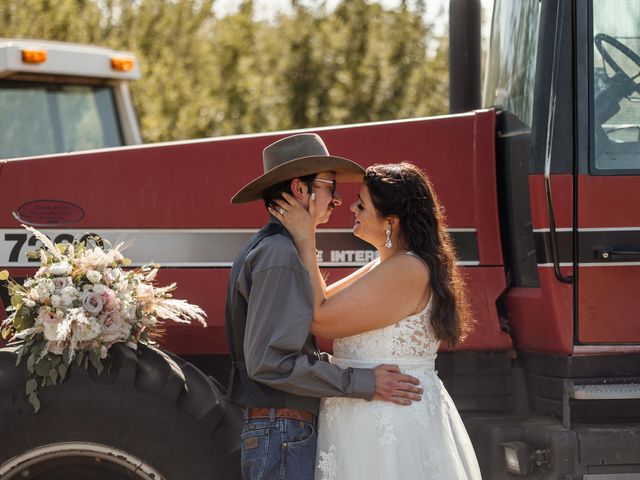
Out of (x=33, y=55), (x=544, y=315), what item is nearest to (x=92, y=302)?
(x=544, y=315)

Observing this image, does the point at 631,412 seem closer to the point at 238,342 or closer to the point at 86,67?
the point at 238,342

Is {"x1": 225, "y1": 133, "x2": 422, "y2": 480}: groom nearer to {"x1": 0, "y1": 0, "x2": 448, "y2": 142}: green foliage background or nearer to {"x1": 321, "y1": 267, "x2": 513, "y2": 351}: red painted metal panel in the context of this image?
{"x1": 321, "y1": 267, "x2": 513, "y2": 351}: red painted metal panel

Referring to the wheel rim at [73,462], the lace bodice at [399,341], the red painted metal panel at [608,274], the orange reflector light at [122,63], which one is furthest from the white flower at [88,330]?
the orange reflector light at [122,63]

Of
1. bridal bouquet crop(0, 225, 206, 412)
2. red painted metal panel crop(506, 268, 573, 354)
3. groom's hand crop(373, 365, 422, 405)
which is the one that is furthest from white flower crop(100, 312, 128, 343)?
red painted metal panel crop(506, 268, 573, 354)

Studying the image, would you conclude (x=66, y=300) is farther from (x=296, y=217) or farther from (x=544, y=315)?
(x=544, y=315)

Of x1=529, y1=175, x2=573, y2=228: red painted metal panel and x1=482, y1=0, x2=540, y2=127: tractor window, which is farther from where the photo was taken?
x1=482, y1=0, x2=540, y2=127: tractor window

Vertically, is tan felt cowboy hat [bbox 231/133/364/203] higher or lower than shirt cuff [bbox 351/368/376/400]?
higher

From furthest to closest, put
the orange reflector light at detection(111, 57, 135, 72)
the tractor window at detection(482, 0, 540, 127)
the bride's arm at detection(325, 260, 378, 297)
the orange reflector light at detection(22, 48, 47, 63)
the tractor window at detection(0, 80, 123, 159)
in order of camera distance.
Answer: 1. the orange reflector light at detection(111, 57, 135, 72)
2. the tractor window at detection(0, 80, 123, 159)
3. the orange reflector light at detection(22, 48, 47, 63)
4. the tractor window at detection(482, 0, 540, 127)
5. the bride's arm at detection(325, 260, 378, 297)

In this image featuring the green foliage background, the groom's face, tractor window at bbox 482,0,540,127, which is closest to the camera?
the groom's face

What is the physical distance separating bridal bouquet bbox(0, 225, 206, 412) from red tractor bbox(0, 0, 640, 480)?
71 millimetres

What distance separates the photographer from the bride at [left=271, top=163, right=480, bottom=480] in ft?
10.7

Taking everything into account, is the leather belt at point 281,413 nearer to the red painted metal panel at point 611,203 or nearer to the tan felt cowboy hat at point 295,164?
the tan felt cowboy hat at point 295,164

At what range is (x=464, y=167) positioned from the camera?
160 inches

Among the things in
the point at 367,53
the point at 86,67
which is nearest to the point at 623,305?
the point at 86,67
